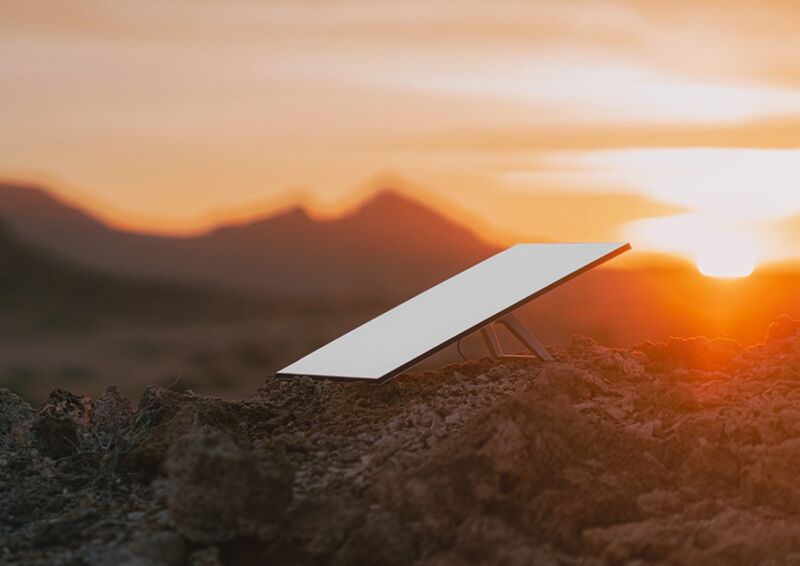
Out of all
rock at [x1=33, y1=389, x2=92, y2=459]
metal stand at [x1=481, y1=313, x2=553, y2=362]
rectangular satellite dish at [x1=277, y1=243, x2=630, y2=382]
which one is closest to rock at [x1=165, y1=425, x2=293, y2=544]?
rectangular satellite dish at [x1=277, y1=243, x2=630, y2=382]

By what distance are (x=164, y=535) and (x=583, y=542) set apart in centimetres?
213

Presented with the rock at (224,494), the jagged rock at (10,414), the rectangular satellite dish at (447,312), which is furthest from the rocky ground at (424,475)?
the rectangular satellite dish at (447,312)

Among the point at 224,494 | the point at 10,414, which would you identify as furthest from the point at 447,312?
the point at 10,414

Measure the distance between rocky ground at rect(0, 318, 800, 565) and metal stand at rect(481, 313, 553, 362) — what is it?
141 millimetres

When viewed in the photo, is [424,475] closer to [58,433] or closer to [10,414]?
[58,433]

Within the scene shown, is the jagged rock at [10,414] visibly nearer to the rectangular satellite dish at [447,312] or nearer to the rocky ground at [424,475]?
the rocky ground at [424,475]

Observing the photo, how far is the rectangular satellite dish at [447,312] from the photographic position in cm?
732

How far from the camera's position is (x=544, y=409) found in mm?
6117

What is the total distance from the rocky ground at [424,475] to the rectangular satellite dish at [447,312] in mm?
309

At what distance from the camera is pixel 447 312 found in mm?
8109

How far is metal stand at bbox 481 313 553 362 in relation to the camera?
7.96m

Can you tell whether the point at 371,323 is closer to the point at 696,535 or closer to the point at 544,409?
the point at 544,409

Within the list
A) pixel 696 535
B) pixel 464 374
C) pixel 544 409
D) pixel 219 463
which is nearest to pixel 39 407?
pixel 464 374

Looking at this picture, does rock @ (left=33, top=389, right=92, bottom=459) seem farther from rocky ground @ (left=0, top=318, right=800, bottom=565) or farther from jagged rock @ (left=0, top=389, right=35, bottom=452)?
jagged rock @ (left=0, top=389, right=35, bottom=452)
